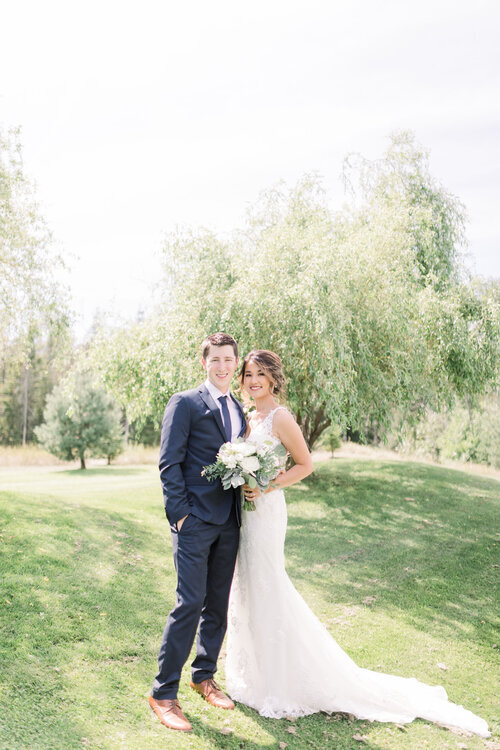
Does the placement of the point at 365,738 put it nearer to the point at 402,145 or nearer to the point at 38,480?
the point at 402,145

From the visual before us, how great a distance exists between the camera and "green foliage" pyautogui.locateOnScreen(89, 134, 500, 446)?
937cm

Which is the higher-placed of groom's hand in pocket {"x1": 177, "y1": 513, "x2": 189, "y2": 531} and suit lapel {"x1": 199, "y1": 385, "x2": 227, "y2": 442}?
suit lapel {"x1": 199, "y1": 385, "x2": 227, "y2": 442}

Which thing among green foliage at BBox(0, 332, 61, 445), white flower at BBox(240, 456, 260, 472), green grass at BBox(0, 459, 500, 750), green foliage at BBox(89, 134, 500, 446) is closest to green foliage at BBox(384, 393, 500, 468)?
green foliage at BBox(89, 134, 500, 446)

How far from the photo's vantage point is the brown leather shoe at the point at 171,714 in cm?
356

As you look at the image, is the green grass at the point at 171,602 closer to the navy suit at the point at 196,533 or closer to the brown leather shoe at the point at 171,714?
the brown leather shoe at the point at 171,714

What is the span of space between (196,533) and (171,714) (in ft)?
3.67

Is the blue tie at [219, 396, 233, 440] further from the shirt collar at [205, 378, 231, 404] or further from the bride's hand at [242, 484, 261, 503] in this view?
the bride's hand at [242, 484, 261, 503]

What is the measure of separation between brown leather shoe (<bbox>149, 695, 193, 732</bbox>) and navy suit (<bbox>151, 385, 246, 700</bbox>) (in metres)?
0.05

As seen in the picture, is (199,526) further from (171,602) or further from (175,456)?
(171,602)

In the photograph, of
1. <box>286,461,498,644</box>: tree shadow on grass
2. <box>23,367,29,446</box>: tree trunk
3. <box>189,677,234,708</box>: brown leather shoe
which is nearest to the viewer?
<box>189,677,234,708</box>: brown leather shoe

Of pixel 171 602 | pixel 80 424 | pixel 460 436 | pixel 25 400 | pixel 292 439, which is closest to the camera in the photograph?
pixel 292 439

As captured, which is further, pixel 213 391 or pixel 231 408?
pixel 231 408

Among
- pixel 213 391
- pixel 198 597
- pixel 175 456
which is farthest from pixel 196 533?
pixel 213 391

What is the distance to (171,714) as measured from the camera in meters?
3.61
